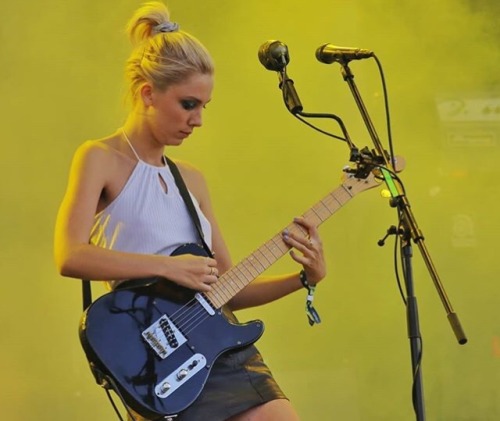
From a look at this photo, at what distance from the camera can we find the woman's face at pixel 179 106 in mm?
1834

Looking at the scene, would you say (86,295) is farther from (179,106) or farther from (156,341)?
(179,106)

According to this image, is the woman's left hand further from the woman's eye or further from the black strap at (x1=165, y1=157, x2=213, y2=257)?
the woman's eye

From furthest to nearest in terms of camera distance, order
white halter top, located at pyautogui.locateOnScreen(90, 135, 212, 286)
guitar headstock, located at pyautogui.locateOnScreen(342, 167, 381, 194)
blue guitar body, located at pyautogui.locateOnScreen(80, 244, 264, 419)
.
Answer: guitar headstock, located at pyautogui.locateOnScreen(342, 167, 381, 194) → white halter top, located at pyautogui.locateOnScreen(90, 135, 212, 286) → blue guitar body, located at pyautogui.locateOnScreen(80, 244, 264, 419)

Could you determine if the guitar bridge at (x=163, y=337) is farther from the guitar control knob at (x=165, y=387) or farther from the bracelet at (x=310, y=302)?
the bracelet at (x=310, y=302)

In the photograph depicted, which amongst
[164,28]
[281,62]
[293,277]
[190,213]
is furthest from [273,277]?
[164,28]

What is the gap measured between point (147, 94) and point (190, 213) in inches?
10.6

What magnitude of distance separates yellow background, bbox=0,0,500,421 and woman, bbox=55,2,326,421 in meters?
1.01

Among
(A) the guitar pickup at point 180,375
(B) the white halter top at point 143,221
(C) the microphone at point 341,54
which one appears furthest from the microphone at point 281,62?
(A) the guitar pickup at point 180,375

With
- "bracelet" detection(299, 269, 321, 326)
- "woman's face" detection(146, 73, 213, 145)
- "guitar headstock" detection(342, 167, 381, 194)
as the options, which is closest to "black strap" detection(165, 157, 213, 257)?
"woman's face" detection(146, 73, 213, 145)

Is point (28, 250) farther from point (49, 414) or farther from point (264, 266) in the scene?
point (264, 266)

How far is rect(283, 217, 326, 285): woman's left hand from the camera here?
191cm

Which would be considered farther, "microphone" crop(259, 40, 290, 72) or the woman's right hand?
"microphone" crop(259, 40, 290, 72)

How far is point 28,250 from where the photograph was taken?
2.82 meters

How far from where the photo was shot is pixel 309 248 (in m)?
1.91
